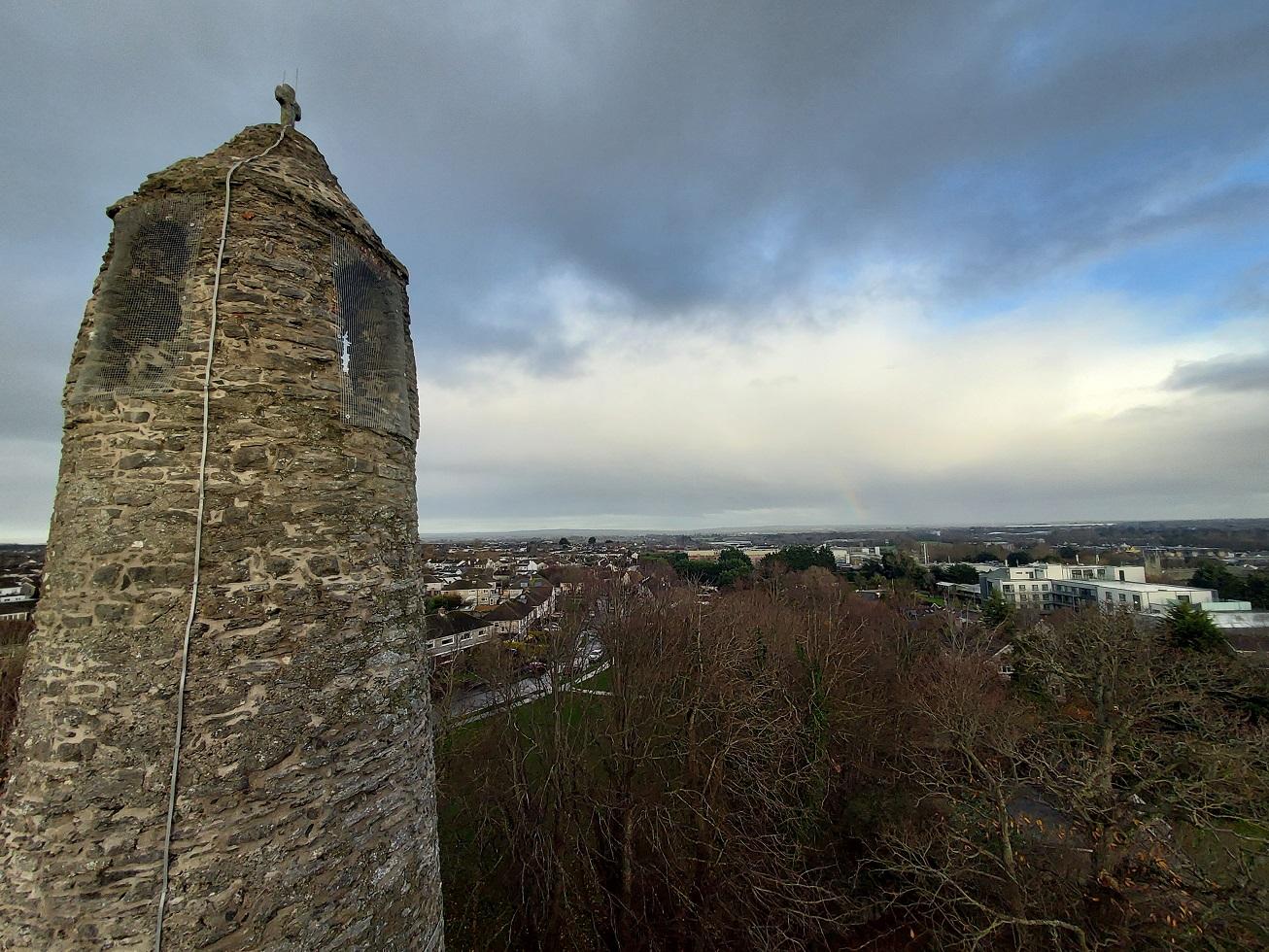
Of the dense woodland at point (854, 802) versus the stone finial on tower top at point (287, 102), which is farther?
the dense woodland at point (854, 802)

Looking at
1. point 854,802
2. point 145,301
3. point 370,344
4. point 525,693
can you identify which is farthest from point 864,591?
point 145,301

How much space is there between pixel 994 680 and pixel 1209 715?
8036mm

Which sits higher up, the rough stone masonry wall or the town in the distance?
the rough stone masonry wall

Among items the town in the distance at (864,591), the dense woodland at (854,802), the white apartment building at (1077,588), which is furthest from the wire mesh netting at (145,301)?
the white apartment building at (1077,588)

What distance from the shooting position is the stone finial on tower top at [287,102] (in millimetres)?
3838

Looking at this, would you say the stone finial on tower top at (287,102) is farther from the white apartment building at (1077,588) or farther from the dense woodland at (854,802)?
the white apartment building at (1077,588)

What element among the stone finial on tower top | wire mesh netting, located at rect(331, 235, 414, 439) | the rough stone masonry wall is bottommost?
the rough stone masonry wall

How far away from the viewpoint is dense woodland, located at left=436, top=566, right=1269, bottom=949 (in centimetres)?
814

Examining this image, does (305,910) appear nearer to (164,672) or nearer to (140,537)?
(164,672)

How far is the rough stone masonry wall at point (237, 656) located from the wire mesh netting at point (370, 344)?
0.36 feet

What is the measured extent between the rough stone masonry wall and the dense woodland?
7507 mm

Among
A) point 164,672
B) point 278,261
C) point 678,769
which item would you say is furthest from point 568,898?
point 278,261

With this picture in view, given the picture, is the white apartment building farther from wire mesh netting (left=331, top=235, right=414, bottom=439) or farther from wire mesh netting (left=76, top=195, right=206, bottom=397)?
wire mesh netting (left=76, top=195, right=206, bottom=397)

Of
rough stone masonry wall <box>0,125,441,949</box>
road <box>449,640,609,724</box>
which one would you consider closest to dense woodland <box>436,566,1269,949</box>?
road <box>449,640,609,724</box>
